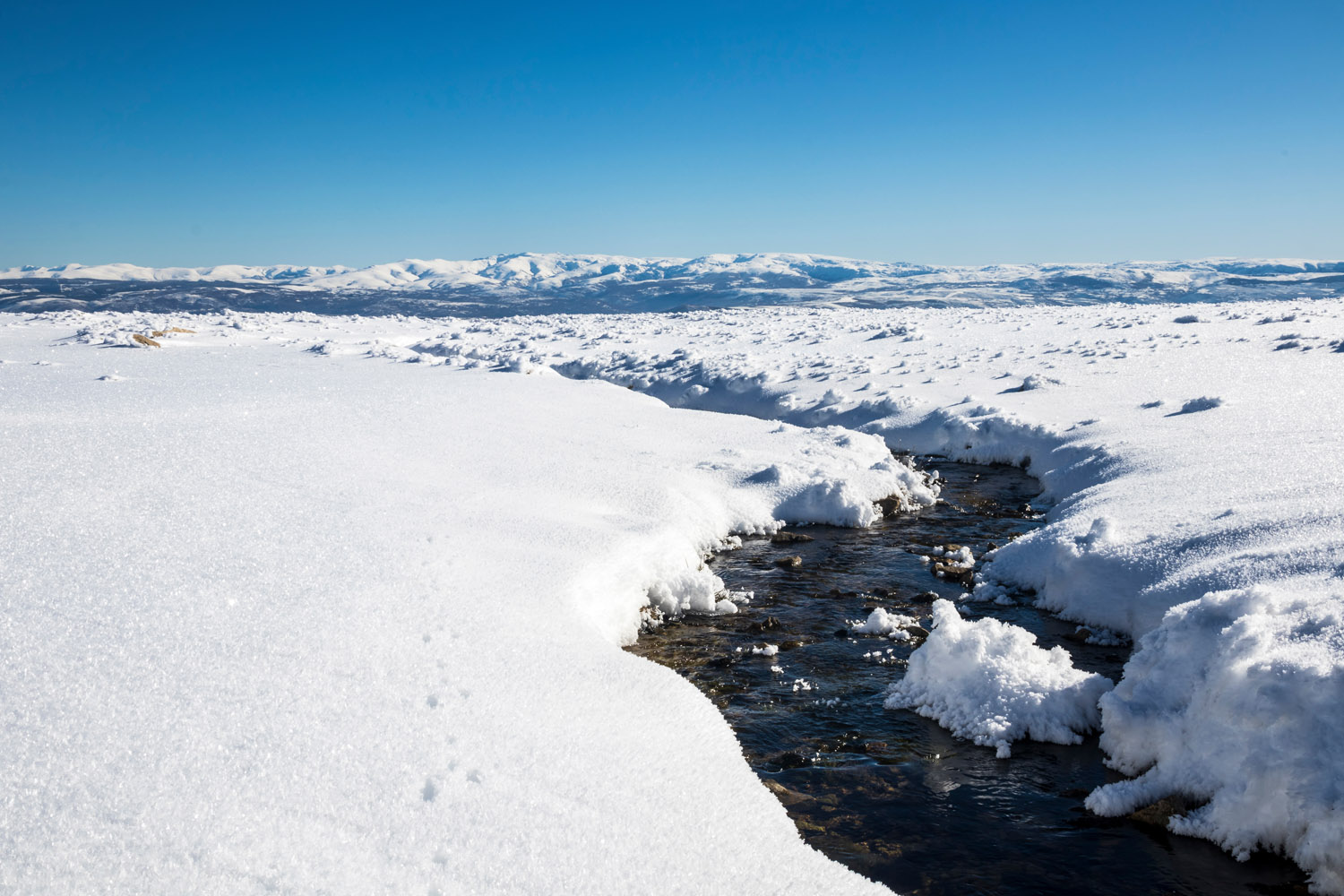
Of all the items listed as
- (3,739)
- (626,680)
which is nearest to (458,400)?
(626,680)

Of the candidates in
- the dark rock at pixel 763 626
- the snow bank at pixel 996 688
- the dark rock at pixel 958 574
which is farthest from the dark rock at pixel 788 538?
the snow bank at pixel 996 688

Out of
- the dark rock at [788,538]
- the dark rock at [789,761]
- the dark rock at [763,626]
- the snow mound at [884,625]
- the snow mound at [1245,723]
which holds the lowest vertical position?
the dark rock at [789,761]

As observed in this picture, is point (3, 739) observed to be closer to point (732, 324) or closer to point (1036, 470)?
point (1036, 470)

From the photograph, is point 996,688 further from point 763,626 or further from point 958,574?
point 958,574

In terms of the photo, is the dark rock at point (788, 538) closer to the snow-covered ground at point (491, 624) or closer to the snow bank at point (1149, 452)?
the snow-covered ground at point (491, 624)

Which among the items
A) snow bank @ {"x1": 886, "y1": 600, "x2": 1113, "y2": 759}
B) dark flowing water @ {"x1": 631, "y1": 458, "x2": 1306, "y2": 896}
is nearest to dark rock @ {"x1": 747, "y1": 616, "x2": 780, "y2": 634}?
dark flowing water @ {"x1": 631, "y1": 458, "x2": 1306, "y2": 896}

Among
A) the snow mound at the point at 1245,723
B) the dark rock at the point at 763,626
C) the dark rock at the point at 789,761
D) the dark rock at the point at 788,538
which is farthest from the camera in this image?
the dark rock at the point at 788,538

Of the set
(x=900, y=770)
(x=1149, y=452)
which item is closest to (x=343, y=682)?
(x=900, y=770)
